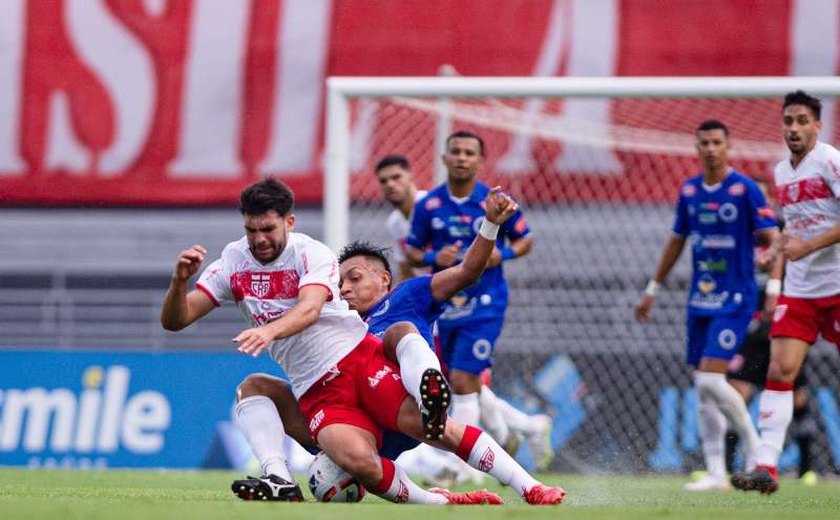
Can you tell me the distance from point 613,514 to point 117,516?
191 cm

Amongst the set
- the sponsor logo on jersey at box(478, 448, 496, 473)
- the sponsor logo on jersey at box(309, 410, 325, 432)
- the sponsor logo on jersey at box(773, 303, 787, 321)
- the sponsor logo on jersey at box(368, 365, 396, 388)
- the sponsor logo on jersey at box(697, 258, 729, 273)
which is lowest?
the sponsor logo on jersey at box(478, 448, 496, 473)

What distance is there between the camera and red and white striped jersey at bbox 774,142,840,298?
9055mm

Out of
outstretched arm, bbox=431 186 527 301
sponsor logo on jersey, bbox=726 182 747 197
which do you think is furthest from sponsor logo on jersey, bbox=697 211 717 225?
outstretched arm, bbox=431 186 527 301

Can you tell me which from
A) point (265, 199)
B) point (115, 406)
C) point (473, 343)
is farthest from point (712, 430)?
point (115, 406)

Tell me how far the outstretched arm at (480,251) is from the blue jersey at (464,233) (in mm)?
3196

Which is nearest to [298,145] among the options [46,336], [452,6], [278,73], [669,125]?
[278,73]

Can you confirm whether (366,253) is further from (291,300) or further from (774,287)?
(774,287)

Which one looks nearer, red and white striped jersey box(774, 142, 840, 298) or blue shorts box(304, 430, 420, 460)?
blue shorts box(304, 430, 420, 460)

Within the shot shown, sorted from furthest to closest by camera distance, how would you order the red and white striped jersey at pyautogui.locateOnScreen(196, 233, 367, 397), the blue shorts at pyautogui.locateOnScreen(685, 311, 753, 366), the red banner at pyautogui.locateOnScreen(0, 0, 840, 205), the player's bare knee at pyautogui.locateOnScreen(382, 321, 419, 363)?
the red banner at pyautogui.locateOnScreen(0, 0, 840, 205)
the blue shorts at pyautogui.locateOnScreen(685, 311, 753, 366)
the red and white striped jersey at pyautogui.locateOnScreen(196, 233, 367, 397)
the player's bare knee at pyautogui.locateOnScreen(382, 321, 419, 363)

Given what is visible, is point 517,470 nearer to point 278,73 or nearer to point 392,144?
point 392,144

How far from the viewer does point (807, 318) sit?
912cm

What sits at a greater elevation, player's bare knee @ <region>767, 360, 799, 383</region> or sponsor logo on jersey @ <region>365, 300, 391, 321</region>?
sponsor logo on jersey @ <region>365, 300, 391, 321</region>

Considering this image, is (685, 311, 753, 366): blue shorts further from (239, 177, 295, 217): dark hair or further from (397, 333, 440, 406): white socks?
(239, 177, 295, 217): dark hair

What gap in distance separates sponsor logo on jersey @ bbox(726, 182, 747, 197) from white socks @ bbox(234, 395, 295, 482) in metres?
4.41
